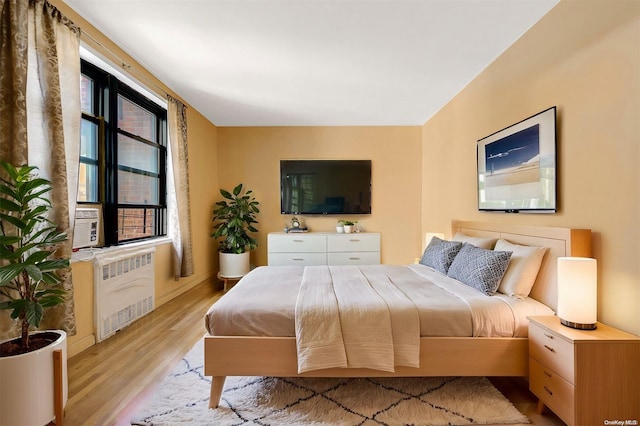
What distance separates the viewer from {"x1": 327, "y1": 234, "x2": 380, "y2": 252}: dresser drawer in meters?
4.40

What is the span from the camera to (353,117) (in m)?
4.40

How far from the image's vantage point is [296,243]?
4371 millimetres

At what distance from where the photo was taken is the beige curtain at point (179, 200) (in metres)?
3.45

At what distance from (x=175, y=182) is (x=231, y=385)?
2440 millimetres

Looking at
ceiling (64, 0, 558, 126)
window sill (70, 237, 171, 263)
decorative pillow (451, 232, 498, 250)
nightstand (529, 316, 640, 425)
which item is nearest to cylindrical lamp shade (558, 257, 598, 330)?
nightstand (529, 316, 640, 425)

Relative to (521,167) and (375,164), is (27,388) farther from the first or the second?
(375,164)

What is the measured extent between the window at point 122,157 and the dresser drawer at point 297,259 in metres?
1.56

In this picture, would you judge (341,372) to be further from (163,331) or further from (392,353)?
(163,331)

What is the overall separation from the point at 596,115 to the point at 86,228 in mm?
3596

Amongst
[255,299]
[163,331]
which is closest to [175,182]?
[163,331]

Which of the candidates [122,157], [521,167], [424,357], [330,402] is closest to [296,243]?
[122,157]

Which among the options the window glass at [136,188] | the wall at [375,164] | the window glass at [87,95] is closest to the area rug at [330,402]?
the window glass at [136,188]

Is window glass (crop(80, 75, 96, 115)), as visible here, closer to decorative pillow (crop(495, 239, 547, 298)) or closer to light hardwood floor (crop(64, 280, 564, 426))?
light hardwood floor (crop(64, 280, 564, 426))

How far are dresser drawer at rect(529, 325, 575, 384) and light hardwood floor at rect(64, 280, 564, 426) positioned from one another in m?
0.33
